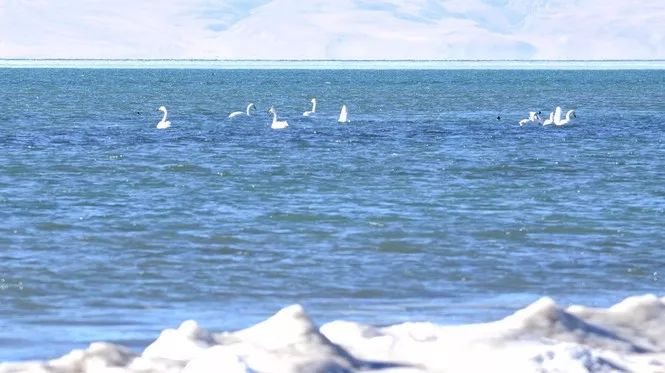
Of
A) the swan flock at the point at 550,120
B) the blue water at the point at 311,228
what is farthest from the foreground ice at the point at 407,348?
the swan flock at the point at 550,120

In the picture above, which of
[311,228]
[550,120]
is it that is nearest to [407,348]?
[311,228]

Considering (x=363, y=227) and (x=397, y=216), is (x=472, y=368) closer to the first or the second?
(x=363, y=227)

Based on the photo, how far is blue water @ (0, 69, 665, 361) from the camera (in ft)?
49.3

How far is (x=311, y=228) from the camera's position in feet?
71.2

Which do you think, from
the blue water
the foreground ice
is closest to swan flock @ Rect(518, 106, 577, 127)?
the blue water

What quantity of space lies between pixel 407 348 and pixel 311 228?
35.6ft

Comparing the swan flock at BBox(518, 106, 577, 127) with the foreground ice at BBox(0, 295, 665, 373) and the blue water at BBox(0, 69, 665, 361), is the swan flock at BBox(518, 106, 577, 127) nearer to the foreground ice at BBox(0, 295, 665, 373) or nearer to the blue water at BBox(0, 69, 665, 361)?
the blue water at BBox(0, 69, 665, 361)

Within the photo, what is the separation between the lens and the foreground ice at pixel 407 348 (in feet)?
33.2

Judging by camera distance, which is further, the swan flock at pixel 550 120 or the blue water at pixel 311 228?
the swan flock at pixel 550 120

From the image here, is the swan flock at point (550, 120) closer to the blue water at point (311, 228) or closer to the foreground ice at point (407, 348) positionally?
the blue water at point (311, 228)

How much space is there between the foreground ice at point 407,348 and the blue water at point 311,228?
6.12 ft

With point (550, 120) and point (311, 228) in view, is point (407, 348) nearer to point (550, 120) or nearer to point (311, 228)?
point (311, 228)

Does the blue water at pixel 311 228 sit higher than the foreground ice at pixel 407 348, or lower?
lower

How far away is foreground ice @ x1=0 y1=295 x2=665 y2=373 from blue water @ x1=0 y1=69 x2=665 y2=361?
6.12 ft
